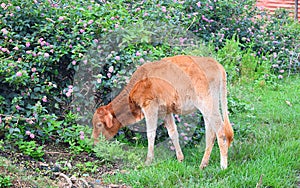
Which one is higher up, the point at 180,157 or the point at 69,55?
the point at 69,55

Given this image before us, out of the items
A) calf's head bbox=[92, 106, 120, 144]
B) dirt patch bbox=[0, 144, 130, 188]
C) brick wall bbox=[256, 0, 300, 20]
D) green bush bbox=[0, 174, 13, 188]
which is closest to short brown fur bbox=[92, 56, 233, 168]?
calf's head bbox=[92, 106, 120, 144]

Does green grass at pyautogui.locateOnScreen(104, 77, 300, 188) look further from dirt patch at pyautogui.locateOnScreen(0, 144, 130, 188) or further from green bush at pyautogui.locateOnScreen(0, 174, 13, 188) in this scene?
green bush at pyautogui.locateOnScreen(0, 174, 13, 188)

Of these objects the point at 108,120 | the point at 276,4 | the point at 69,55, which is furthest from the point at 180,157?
the point at 276,4

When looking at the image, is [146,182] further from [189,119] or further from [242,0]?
[242,0]

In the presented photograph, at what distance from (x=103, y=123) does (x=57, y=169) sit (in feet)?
3.00

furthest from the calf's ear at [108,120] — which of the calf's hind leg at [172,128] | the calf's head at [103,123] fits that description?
the calf's hind leg at [172,128]

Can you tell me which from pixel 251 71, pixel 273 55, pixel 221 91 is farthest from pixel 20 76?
pixel 273 55

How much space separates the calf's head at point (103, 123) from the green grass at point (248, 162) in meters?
0.64

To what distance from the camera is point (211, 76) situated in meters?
6.24

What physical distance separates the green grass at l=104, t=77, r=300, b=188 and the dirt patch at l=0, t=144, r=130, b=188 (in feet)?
0.82

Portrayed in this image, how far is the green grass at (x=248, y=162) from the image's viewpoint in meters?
5.66

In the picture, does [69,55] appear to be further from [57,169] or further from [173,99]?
[57,169]

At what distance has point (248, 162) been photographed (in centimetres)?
624

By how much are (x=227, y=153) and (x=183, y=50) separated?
87.2 inches
